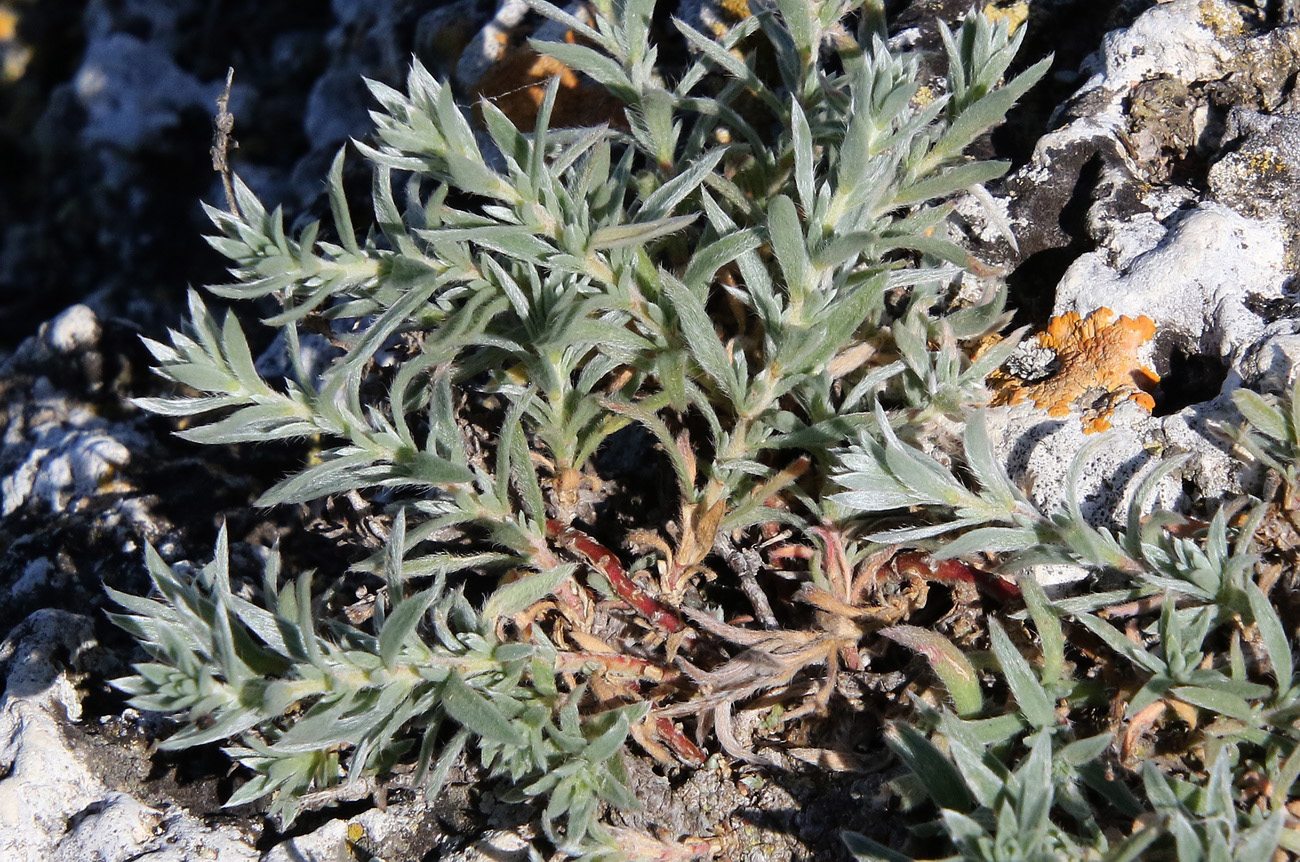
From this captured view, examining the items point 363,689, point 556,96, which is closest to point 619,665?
point 363,689

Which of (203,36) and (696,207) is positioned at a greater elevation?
(696,207)

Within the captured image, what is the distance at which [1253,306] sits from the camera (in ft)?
8.44

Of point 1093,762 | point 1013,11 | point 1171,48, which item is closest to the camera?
point 1093,762

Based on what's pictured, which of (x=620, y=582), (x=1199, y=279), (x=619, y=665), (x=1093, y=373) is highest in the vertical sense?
(x=1199, y=279)

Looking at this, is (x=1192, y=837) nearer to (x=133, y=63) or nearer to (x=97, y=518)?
(x=97, y=518)

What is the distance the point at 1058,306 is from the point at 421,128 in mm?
1739

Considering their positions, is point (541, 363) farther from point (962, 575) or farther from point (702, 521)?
point (962, 575)

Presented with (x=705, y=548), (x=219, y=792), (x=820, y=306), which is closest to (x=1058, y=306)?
(x=820, y=306)

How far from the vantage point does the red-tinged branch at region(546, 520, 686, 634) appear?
8.23 feet

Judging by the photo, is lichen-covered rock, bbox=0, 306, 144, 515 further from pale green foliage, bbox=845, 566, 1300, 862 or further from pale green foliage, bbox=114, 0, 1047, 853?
pale green foliage, bbox=845, 566, 1300, 862

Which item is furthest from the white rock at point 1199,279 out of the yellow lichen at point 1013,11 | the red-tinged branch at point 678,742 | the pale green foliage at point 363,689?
the pale green foliage at point 363,689

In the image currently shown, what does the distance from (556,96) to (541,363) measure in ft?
5.28

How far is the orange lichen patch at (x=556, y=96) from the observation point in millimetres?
3506

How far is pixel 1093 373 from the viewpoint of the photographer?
2570 millimetres
